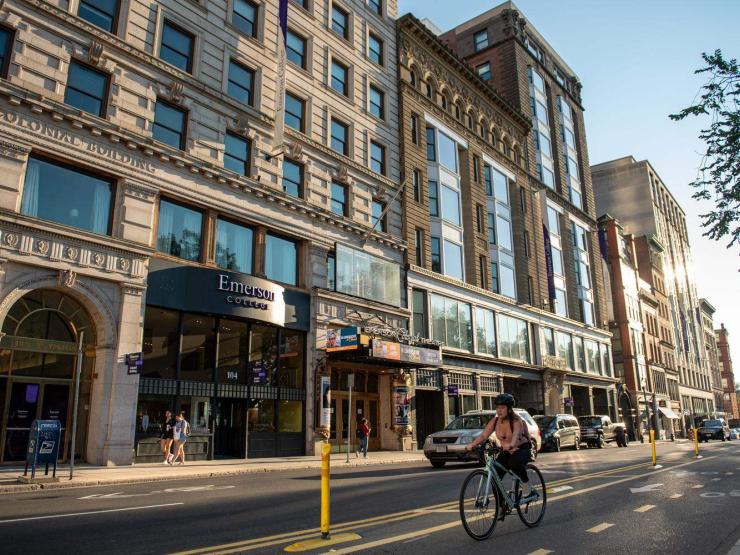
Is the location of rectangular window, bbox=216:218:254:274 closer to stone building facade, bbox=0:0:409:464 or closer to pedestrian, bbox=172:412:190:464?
stone building facade, bbox=0:0:409:464

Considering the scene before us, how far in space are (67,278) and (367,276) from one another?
48.3 ft

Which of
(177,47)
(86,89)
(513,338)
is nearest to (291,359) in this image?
(86,89)

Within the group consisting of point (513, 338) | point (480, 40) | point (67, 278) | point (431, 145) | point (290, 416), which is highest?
point (480, 40)

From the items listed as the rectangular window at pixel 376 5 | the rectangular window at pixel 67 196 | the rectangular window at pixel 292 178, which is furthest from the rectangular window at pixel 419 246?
the rectangular window at pixel 67 196

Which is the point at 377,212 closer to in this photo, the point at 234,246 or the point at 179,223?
the point at 234,246

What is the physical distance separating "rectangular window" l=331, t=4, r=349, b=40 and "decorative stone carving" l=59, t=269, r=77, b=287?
20.3 meters

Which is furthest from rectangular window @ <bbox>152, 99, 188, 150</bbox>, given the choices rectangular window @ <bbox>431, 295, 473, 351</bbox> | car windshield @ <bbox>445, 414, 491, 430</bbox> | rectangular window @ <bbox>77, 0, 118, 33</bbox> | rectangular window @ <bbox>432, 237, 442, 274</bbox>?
rectangular window @ <bbox>432, 237, 442, 274</bbox>

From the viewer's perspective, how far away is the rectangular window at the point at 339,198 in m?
28.8

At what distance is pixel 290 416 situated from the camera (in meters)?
24.4

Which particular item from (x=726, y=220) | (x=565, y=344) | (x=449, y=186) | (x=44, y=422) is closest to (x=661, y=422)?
(x=565, y=344)

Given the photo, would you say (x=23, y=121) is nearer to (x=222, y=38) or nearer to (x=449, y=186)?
(x=222, y=38)

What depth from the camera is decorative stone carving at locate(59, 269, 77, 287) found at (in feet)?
→ 56.5

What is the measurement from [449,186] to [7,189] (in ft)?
86.3

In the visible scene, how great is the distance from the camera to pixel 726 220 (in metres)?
17.2
